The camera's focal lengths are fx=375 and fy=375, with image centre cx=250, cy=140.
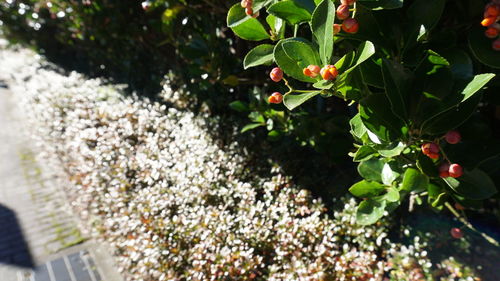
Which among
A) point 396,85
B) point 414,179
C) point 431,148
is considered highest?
point 396,85

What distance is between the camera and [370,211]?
1.91 m

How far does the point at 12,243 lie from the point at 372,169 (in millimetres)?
3832

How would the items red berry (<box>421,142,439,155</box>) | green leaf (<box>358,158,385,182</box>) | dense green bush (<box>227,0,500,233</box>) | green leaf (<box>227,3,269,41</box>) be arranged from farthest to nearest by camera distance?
green leaf (<box>358,158,385,182</box>) → green leaf (<box>227,3,269,41</box>) → red berry (<box>421,142,439,155</box>) → dense green bush (<box>227,0,500,233</box>)

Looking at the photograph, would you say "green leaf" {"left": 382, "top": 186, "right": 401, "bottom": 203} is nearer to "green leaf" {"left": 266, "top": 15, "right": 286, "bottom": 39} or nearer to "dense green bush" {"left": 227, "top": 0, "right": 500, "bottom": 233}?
"dense green bush" {"left": 227, "top": 0, "right": 500, "bottom": 233}

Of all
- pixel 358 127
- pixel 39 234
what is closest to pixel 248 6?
pixel 358 127

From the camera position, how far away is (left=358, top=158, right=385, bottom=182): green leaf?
1.88m

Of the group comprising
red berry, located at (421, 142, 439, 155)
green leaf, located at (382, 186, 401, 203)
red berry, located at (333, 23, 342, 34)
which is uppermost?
red berry, located at (333, 23, 342, 34)

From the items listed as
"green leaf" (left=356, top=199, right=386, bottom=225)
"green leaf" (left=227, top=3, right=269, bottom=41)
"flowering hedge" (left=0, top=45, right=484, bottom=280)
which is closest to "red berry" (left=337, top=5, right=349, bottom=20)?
"green leaf" (left=227, top=3, right=269, bottom=41)

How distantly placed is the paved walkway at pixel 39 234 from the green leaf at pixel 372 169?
2384 mm

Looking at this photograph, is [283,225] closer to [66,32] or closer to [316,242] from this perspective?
[316,242]

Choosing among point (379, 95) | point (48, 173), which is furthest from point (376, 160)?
point (48, 173)

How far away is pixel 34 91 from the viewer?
6.98 meters

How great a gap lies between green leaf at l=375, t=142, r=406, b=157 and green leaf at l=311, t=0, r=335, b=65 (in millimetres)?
409

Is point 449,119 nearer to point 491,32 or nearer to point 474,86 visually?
point 474,86
